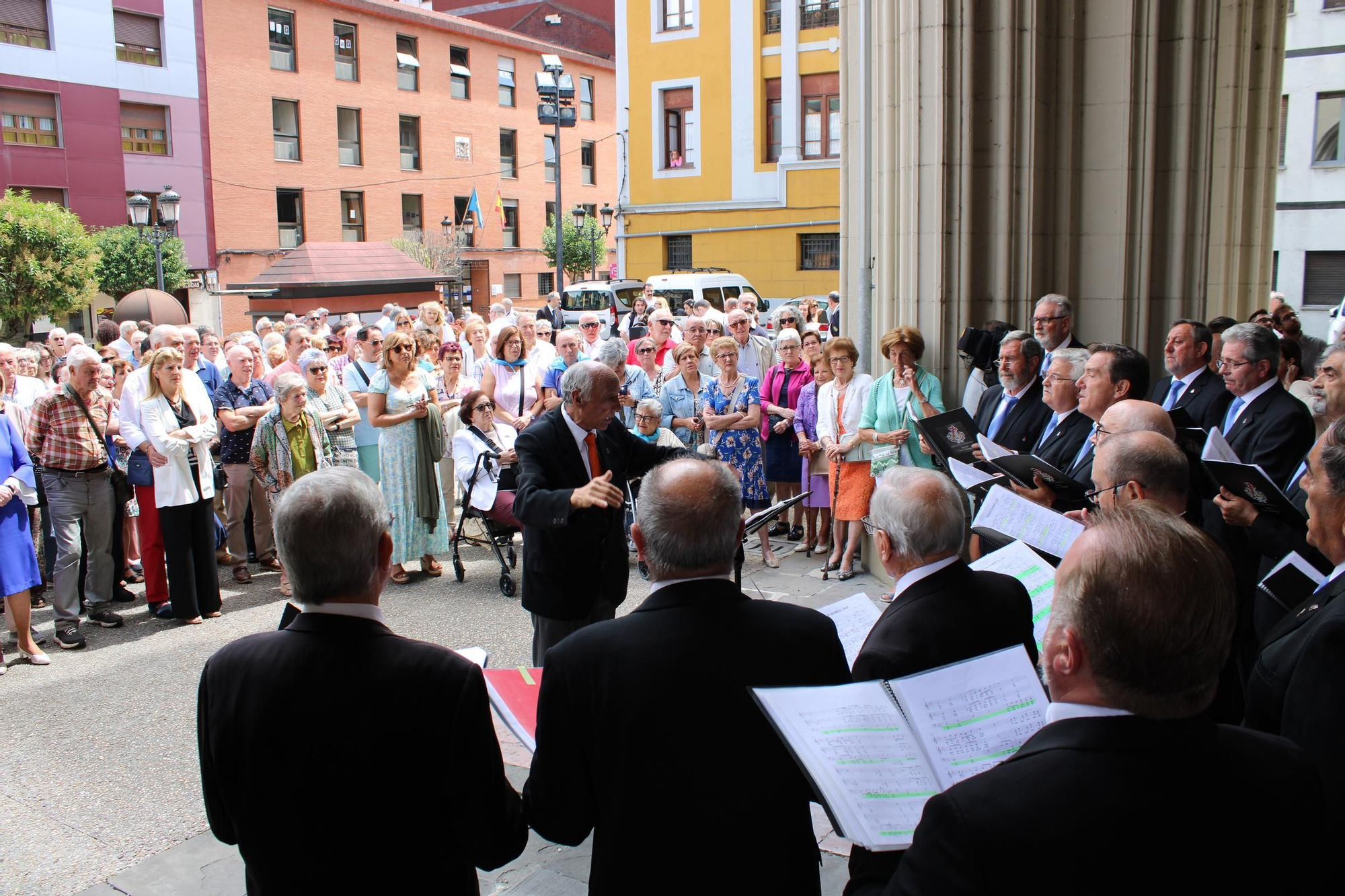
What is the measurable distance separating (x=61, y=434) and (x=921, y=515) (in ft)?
20.5

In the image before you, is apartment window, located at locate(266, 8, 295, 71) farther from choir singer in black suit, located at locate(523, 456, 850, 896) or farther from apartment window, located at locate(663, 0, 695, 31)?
choir singer in black suit, located at locate(523, 456, 850, 896)

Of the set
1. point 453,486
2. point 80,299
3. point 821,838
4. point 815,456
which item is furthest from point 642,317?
point 80,299

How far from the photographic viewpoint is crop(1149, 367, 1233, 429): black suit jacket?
223 inches

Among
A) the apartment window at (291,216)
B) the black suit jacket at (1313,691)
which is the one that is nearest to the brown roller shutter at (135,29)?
the apartment window at (291,216)

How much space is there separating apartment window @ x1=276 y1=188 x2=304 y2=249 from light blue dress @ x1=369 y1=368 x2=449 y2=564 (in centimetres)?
2992

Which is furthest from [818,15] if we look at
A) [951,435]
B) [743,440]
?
[951,435]

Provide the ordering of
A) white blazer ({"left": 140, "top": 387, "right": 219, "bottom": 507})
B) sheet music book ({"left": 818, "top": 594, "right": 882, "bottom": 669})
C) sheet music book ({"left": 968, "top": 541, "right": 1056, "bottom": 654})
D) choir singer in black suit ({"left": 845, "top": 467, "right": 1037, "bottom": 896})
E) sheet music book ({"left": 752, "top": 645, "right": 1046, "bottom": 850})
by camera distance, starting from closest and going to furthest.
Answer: sheet music book ({"left": 752, "top": 645, "right": 1046, "bottom": 850}), choir singer in black suit ({"left": 845, "top": 467, "right": 1037, "bottom": 896}), sheet music book ({"left": 818, "top": 594, "right": 882, "bottom": 669}), sheet music book ({"left": 968, "top": 541, "right": 1056, "bottom": 654}), white blazer ({"left": 140, "top": 387, "right": 219, "bottom": 507})

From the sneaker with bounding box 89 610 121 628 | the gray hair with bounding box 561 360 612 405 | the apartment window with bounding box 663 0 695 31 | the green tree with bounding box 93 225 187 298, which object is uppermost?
the apartment window with bounding box 663 0 695 31

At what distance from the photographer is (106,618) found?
7230 mm

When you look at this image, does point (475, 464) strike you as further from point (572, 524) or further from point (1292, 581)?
point (1292, 581)

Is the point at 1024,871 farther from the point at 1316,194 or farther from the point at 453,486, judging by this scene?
the point at 1316,194

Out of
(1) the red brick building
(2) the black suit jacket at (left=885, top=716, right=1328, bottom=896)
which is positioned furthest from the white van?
(2) the black suit jacket at (left=885, top=716, right=1328, bottom=896)

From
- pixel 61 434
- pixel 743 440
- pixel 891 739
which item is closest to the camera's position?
pixel 891 739

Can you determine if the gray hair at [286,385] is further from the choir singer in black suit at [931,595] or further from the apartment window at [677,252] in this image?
the apartment window at [677,252]
